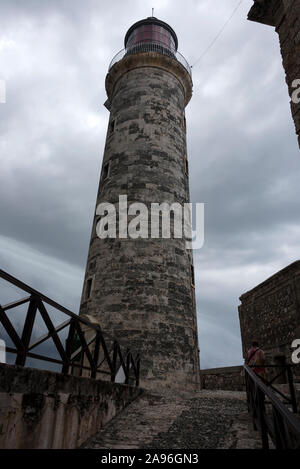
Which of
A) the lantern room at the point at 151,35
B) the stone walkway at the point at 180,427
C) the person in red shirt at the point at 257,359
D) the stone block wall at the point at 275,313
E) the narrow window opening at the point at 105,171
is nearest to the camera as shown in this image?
the stone walkway at the point at 180,427

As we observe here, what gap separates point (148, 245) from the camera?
410 inches

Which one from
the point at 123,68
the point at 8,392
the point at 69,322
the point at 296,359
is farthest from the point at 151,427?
the point at 123,68

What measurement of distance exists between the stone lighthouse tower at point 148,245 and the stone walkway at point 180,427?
9.54ft

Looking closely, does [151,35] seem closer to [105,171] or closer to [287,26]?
[105,171]

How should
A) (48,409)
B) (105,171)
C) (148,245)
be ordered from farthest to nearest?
(105,171)
(148,245)
(48,409)

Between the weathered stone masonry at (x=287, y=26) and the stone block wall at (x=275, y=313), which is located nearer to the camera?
the weathered stone masonry at (x=287, y=26)

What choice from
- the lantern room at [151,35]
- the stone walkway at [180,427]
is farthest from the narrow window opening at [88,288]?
the lantern room at [151,35]

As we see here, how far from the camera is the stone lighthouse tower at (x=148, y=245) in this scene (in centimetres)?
921

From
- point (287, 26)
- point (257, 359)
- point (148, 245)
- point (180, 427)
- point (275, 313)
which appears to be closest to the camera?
point (287, 26)

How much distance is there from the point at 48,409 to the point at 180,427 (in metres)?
2.20

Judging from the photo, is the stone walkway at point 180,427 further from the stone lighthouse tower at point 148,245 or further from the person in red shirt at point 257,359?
the stone lighthouse tower at point 148,245

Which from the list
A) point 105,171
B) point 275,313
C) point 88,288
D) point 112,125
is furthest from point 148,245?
point 112,125

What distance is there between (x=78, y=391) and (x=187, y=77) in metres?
14.6
